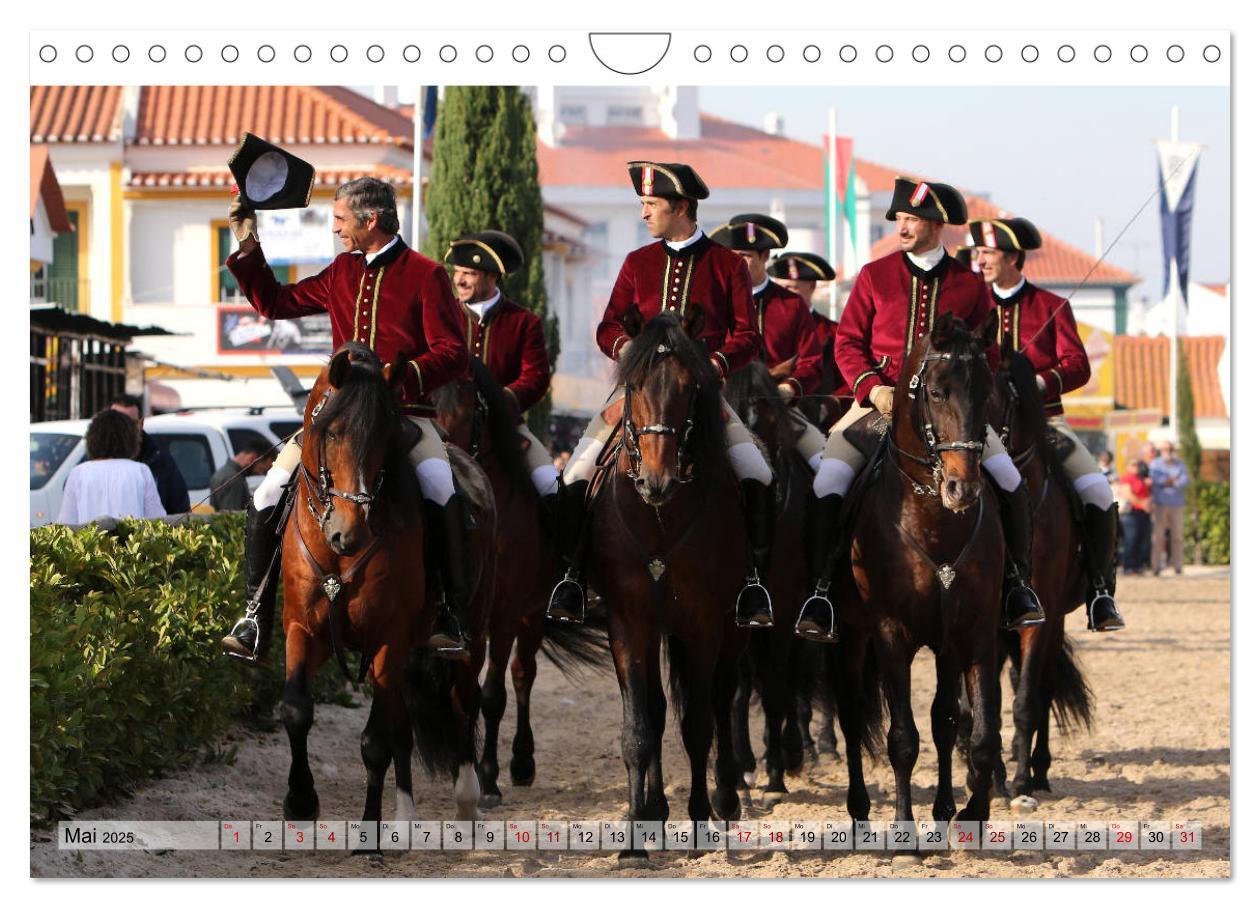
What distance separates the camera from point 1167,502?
92.1 ft

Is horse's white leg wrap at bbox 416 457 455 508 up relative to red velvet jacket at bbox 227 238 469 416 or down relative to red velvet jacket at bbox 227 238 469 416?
down

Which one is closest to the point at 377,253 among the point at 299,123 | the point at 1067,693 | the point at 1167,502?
the point at 1067,693

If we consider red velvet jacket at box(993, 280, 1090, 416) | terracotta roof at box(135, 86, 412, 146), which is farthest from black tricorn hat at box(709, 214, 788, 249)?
terracotta roof at box(135, 86, 412, 146)

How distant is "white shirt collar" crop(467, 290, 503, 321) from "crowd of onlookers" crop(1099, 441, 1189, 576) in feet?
60.7

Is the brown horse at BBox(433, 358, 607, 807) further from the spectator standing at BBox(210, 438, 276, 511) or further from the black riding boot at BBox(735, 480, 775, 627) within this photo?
the spectator standing at BBox(210, 438, 276, 511)

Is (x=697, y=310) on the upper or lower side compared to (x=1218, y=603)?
upper

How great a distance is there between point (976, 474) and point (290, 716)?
2.95 metres

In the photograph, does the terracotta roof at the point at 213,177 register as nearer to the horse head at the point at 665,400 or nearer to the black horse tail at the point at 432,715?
the black horse tail at the point at 432,715

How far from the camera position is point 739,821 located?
9141 millimetres

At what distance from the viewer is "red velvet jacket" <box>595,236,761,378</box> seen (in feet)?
29.0

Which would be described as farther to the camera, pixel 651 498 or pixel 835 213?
pixel 835 213

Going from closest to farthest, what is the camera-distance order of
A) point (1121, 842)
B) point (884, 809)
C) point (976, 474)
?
point (1121, 842)
point (976, 474)
point (884, 809)

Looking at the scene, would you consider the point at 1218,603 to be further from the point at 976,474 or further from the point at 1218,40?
the point at 1218,40

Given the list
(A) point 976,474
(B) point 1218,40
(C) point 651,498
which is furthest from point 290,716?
(B) point 1218,40
